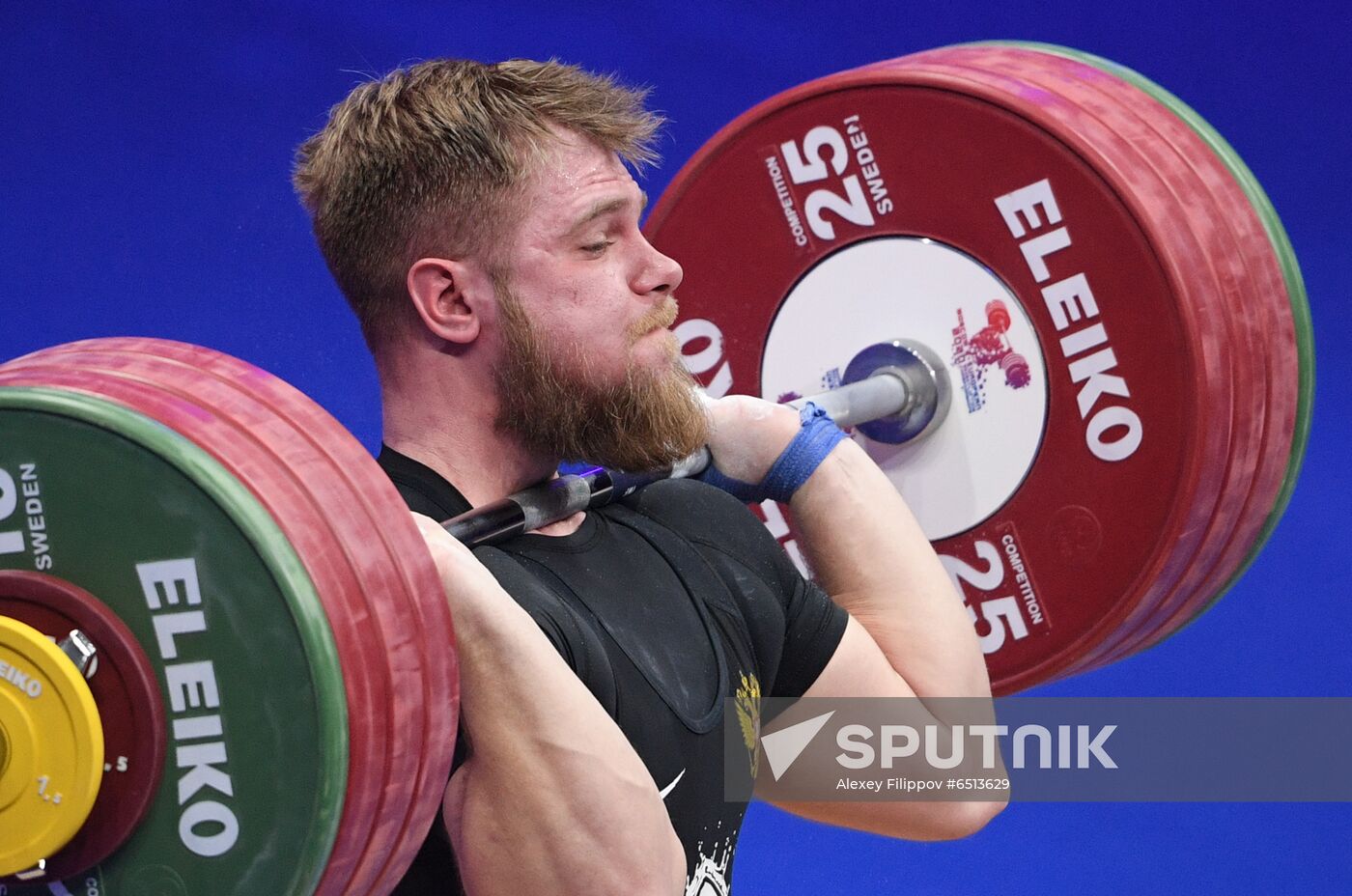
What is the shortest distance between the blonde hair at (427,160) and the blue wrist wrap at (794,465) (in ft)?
1.28

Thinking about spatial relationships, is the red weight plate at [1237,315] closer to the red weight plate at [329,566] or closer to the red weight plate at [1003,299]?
the red weight plate at [1003,299]

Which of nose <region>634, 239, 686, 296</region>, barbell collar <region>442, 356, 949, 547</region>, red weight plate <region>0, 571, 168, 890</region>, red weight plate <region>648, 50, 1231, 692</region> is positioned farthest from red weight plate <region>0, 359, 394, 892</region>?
red weight plate <region>648, 50, 1231, 692</region>

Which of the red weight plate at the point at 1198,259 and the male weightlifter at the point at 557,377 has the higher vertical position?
the red weight plate at the point at 1198,259

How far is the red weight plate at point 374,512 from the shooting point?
3.80 ft

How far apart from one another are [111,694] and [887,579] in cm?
90

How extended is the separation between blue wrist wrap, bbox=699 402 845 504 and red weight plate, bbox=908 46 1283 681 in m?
0.45

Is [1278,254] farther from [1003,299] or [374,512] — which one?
[374,512]

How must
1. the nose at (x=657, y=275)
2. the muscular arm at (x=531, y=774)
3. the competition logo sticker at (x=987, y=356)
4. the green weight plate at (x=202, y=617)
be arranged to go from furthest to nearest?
1. the competition logo sticker at (x=987, y=356)
2. the nose at (x=657, y=275)
3. the muscular arm at (x=531, y=774)
4. the green weight plate at (x=202, y=617)

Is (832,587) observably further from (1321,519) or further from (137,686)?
(1321,519)

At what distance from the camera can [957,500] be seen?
2.10 meters

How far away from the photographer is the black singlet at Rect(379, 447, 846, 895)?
142 cm

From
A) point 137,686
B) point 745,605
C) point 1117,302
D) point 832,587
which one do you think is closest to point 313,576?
point 137,686

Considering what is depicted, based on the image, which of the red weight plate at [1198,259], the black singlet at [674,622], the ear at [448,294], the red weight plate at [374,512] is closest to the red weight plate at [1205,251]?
the red weight plate at [1198,259]

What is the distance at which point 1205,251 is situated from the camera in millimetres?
1937
